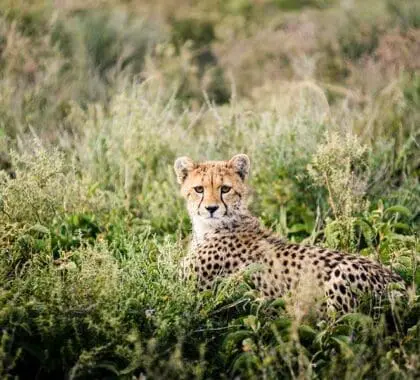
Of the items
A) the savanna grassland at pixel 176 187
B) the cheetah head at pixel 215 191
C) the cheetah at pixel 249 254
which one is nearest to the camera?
the savanna grassland at pixel 176 187

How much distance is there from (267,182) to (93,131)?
1284mm

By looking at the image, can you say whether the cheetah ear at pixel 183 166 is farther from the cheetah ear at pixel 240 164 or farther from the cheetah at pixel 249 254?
the cheetah ear at pixel 240 164

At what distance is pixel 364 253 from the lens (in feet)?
14.5

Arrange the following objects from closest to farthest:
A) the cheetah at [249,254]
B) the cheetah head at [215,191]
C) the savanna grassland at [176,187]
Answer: the savanna grassland at [176,187] < the cheetah at [249,254] < the cheetah head at [215,191]

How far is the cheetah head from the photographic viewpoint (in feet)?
13.5

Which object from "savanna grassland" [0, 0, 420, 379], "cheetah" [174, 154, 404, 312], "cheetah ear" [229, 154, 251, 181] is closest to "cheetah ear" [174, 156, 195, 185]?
"cheetah" [174, 154, 404, 312]

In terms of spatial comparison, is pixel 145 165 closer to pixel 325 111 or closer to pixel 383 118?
pixel 325 111

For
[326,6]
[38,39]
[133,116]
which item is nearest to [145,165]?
[133,116]

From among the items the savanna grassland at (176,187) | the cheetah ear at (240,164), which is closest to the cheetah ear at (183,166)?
the cheetah ear at (240,164)

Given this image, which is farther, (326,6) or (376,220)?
(326,6)

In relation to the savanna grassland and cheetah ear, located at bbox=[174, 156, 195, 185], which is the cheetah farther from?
the savanna grassland

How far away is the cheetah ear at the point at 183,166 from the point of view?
4.32 m

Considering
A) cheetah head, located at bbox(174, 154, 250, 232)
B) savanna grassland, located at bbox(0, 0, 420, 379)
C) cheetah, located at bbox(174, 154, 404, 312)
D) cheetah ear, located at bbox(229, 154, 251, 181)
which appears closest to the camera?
savanna grassland, located at bbox(0, 0, 420, 379)

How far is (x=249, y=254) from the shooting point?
3.79 metres
